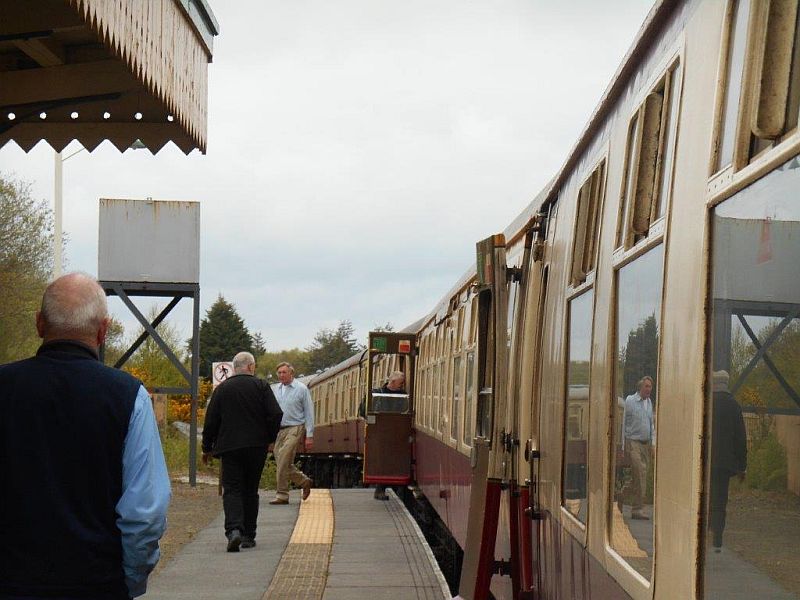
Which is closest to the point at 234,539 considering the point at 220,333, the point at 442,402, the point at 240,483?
the point at 240,483

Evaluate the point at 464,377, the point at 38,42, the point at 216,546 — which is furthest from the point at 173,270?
the point at 38,42

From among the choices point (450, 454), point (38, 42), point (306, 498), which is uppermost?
point (38, 42)

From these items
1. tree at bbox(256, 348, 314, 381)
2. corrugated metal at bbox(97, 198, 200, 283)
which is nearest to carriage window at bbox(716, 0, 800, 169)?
corrugated metal at bbox(97, 198, 200, 283)

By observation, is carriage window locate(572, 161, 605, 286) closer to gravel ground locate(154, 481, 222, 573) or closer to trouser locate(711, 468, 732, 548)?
trouser locate(711, 468, 732, 548)

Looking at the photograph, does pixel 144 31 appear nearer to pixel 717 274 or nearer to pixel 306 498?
pixel 717 274

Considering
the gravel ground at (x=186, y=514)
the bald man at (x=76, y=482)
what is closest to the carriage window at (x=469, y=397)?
the gravel ground at (x=186, y=514)

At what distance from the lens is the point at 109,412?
4457 mm

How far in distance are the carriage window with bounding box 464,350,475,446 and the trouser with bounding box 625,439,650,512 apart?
21.2 ft

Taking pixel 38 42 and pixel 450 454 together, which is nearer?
pixel 38 42

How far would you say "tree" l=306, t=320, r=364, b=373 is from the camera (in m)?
150

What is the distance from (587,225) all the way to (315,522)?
35.6 feet

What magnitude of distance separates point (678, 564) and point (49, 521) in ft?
6.72

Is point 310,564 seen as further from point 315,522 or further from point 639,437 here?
point 639,437

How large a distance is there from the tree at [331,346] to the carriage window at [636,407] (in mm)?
144155
